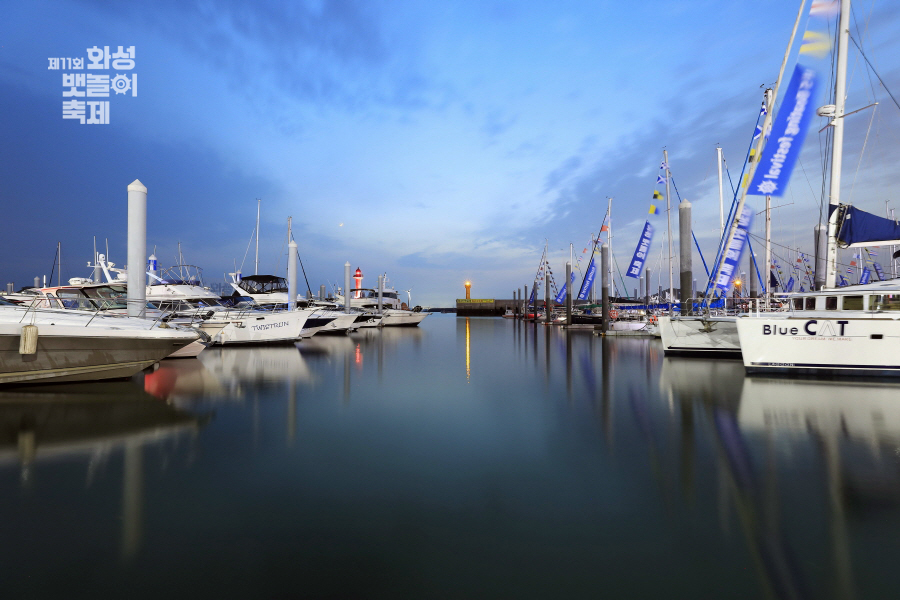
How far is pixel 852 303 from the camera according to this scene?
838cm

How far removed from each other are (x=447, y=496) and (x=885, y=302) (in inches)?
372

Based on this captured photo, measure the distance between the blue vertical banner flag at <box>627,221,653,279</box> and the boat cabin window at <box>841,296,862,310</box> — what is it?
13.8 meters

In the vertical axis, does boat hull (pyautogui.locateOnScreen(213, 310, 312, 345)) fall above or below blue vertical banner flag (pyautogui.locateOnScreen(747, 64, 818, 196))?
below

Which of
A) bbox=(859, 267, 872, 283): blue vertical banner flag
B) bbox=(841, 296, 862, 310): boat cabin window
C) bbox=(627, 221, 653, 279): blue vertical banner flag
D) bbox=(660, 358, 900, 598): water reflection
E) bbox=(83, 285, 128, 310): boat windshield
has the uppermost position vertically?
bbox=(627, 221, 653, 279): blue vertical banner flag

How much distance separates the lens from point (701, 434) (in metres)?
4.86

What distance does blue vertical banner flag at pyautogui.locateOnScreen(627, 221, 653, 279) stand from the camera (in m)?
22.3

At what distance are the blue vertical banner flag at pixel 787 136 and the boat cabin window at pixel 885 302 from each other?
3.87 m

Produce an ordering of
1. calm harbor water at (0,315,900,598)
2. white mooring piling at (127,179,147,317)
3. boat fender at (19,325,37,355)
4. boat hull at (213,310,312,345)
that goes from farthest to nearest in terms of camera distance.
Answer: boat hull at (213,310,312,345) → white mooring piling at (127,179,147,317) → boat fender at (19,325,37,355) → calm harbor water at (0,315,900,598)

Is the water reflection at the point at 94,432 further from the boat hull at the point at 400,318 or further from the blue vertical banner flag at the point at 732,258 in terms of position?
the boat hull at the point at 400,318

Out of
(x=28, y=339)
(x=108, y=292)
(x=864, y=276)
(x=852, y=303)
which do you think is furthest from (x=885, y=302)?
(x=108, y=292)

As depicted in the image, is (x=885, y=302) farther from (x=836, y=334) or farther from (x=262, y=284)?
(x=262, y=284)

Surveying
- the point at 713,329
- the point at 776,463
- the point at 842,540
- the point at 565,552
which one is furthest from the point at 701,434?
the point at 713,329

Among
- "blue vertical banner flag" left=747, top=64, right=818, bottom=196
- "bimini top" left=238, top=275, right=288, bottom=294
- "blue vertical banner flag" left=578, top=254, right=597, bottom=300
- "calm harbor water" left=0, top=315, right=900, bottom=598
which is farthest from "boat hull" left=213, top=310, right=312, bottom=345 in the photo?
"blue vertical banner flag" left=578, top=254, right=597, bottom=300

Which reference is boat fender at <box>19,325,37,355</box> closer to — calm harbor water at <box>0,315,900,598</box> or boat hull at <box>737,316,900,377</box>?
calm harbor water at <box>0,315,900,598</box>
